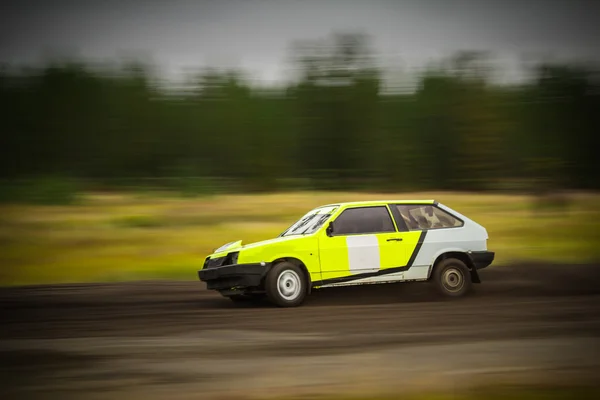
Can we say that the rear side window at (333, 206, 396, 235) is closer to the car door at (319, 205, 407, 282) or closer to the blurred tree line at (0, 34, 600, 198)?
the car door at (319, 205, 407, 282)

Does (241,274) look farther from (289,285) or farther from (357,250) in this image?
(357,250)

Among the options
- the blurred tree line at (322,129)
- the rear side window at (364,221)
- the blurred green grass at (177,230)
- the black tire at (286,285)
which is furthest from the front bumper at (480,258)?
the blurred tree line at (322,129)

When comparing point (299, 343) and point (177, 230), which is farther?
point (177, 230)

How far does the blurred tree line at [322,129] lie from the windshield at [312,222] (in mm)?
21739

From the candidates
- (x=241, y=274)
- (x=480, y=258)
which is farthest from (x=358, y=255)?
(x=480, y=258)

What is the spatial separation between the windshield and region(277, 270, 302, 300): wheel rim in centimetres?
77

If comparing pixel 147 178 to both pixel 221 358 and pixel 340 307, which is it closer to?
pixel 340 307

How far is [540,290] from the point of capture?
12.2m

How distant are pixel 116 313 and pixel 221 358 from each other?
12.7 ft

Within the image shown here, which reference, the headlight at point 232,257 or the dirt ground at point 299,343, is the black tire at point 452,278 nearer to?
the dirt ground at point 299,343

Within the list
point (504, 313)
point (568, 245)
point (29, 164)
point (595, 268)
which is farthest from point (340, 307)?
point (29, 164)

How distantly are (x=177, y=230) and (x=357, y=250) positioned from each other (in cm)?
1437

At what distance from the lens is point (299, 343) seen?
25.7 feet

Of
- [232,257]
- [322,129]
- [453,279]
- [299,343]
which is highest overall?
[322,129]
